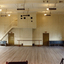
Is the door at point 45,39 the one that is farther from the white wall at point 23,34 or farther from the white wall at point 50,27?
the white wall at point 23,34

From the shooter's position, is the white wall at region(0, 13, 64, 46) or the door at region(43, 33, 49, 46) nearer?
the white wall at region(0, 13, 64, 46)

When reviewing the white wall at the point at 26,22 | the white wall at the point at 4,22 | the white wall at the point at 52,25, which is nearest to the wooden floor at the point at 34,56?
the white wall at the point at 26,22

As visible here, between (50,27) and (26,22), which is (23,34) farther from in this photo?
(50,27)

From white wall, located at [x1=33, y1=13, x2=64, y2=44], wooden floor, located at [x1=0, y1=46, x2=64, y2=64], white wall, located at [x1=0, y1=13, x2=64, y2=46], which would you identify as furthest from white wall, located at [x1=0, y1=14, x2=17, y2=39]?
wooden floor, located at [x1=0, y1=46, x2=64, y2=64]

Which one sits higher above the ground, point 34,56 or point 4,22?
point 4,22

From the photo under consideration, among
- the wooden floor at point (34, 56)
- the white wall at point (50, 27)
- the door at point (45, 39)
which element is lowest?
the wooden floor at point (34, 56)

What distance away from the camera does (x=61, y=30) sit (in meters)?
14.5

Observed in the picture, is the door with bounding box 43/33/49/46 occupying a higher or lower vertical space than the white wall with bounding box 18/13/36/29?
lower

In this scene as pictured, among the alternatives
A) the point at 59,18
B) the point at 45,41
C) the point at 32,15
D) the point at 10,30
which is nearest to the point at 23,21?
the point at 32,15

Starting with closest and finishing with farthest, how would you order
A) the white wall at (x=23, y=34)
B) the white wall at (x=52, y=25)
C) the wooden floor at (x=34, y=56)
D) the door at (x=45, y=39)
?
the wooden floor at (x=34, y=56), the white wall at (x=23, y=34), the white wall at (x=52, y=25), the door at (x=45, y=39)

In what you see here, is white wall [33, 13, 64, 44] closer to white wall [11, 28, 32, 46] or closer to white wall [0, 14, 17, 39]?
white wall [11, 28, 32, 46]

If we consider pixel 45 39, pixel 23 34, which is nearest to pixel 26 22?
pixel 23 34

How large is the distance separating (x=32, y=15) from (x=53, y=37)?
5.00 metres

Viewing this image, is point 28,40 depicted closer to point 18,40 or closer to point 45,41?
point 18,40
